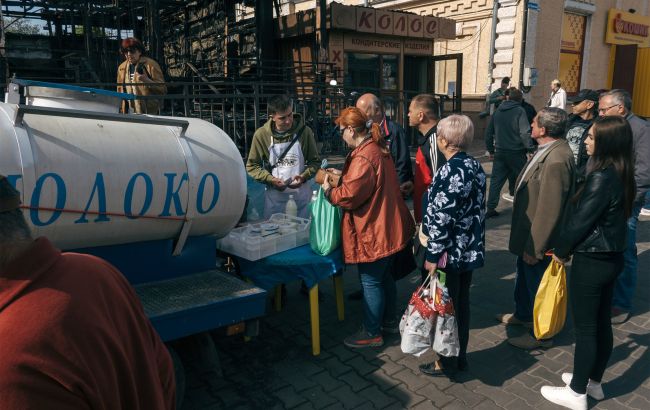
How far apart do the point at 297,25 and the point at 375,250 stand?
10.1 meters

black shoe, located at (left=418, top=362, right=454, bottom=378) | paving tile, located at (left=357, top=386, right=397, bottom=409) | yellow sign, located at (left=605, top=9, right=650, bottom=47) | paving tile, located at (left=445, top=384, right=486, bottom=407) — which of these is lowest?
paving tile, located at (left=357, top=386, right=397, bottom=409)

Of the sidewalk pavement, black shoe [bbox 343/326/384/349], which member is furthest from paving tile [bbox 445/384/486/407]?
black shoe [bbox 343/326/384/349]

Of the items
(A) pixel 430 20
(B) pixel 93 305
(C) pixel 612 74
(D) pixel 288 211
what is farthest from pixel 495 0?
(B) pixel 93 305

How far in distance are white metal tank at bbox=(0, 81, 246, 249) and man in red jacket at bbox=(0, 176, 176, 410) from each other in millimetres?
1407

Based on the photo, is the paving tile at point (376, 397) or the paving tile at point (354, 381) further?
the paving tile at point (354, 381)

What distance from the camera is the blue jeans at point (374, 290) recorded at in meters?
3.53

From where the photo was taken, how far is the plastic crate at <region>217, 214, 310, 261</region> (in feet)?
11.2

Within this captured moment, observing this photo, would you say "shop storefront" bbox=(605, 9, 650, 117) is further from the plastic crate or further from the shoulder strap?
the plastic crate

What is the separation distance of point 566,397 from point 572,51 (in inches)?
684

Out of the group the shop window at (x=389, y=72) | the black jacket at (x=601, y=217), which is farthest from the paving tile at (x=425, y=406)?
the shop window at (x=389, y=72)

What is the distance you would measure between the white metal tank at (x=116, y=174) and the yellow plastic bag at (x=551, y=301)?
2088mm

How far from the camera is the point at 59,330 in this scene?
1.11m

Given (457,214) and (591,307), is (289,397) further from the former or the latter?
(591,307)

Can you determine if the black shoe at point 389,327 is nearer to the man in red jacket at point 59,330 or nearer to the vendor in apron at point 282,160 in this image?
the vendor in apron at point 282,160
